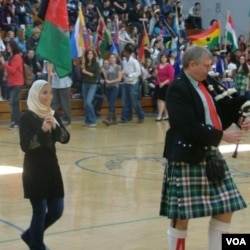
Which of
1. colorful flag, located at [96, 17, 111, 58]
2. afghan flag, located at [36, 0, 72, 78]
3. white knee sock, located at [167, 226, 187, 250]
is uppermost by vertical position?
afghan flag, located at [36, 0, 72, 78]

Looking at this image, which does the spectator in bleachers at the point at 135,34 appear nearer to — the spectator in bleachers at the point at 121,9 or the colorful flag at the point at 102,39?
the spectator in bleachers at the point at 121,9

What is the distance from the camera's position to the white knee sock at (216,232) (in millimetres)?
6195

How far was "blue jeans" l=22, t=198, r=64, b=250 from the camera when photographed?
679cm

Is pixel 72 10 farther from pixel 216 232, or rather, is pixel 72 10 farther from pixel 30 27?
pixel 216 232

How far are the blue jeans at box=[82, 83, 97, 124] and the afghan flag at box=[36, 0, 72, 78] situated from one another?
10.9m

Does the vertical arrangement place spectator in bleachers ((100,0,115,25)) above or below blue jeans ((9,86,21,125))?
above

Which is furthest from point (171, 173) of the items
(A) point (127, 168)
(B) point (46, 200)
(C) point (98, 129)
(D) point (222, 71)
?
(D) point (222, 71)

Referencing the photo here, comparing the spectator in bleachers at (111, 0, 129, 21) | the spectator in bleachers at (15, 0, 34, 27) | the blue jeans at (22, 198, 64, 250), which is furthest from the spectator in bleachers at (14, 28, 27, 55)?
the blue jeans at (22, 198, 64, 250)

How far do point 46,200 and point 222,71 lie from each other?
1632 cm

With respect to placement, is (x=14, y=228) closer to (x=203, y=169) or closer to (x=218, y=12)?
(x=203, y=169)

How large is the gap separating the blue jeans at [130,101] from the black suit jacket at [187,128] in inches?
527

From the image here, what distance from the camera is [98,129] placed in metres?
18.1

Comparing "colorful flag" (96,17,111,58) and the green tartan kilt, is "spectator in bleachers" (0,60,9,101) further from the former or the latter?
the green tartan kilt

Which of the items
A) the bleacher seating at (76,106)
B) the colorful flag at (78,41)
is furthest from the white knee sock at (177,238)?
the bleacher seating at (76,106)
